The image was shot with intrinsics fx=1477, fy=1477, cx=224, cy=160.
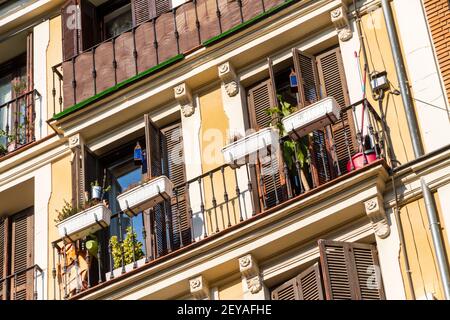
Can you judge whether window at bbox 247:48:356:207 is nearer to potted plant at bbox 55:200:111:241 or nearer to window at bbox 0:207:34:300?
potted plant at bbox 55:200:111:241

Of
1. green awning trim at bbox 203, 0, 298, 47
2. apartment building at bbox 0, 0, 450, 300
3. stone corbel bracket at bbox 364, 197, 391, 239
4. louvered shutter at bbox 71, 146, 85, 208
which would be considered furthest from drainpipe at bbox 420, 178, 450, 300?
louvered shutter at bbox 71, 146, 85, 208

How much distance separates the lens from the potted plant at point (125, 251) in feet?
69.2

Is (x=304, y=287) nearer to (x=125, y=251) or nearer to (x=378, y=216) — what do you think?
(x=378, y=216)

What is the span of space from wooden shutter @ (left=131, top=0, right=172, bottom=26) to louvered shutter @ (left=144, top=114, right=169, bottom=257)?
8.19ft

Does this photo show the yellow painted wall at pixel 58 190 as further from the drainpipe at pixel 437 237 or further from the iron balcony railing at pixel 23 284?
the drainpipe at pixel 437 237

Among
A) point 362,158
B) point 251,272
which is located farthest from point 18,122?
point 362,158

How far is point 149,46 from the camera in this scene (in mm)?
23219

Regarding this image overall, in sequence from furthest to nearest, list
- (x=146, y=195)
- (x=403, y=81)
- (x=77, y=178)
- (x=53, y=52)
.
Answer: (x=53, y=52) → (x=77, y=178) → (x=146, y=195) → (x=403, y=81)

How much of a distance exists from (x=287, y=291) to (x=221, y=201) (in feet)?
6.52

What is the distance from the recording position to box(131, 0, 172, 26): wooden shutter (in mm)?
23953

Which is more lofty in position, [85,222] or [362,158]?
[85,222]

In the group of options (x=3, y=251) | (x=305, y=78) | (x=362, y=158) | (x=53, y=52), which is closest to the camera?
(x=362, y=158)
